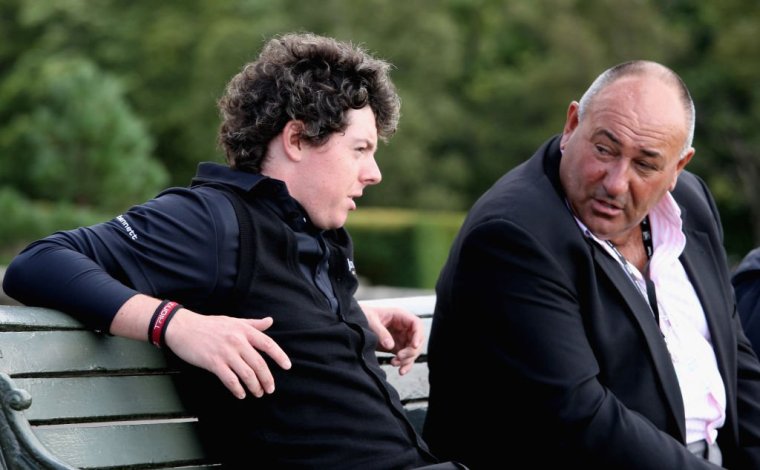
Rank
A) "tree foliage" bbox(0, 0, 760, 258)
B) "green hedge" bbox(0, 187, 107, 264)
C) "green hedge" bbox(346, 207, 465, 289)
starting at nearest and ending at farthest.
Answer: "green hedge" bbox(346, 207, 465, 289)
"green hedge" bbox(0, 187, 107, 264)
"tree foliage" bbox(0, 0, 760, 258)

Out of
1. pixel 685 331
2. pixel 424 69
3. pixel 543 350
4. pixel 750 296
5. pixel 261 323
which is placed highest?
pixel 261 323

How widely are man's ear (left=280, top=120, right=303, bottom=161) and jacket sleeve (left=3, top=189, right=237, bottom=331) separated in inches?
11.6

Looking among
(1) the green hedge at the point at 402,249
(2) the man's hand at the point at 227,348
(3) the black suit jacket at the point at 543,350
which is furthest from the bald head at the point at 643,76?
(1) the green hedge at the point at 402,249

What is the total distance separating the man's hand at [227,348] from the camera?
2.84m

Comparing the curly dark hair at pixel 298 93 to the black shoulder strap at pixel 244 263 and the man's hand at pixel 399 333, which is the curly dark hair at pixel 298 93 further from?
the man's hand at pixel 399 333

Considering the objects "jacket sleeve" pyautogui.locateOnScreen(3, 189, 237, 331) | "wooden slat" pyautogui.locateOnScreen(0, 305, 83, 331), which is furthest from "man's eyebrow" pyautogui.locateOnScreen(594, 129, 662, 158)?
"wooden slat" pyautogui.locateOnScreen(0, 305, 83, 331)

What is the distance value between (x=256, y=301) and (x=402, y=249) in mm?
18930

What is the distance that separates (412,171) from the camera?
116ft

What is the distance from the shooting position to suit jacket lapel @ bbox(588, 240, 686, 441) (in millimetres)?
3406

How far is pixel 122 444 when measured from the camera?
Result: 9.87 feet

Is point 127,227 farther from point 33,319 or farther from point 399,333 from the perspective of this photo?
point 399,333

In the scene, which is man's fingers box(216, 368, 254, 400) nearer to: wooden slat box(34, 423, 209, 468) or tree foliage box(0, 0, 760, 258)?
wooden slat box(34, 423, 209, 468)

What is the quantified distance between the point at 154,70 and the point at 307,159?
33.6 m

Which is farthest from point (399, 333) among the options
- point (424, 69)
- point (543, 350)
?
point (424, 69)
